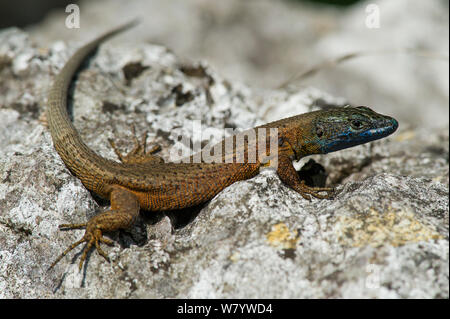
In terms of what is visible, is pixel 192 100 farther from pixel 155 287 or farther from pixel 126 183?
pixel 155 287

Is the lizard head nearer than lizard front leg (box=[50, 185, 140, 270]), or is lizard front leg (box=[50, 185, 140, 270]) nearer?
lizard front leg (box=[50, 185, 140, 270])

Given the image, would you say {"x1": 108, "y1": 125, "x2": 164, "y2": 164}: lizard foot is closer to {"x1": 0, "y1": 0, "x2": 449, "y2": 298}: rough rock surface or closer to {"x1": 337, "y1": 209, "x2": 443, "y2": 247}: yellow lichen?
{"x1": 0, "y1": 0, "x2": 449, "y2": 298}: rough rock surface

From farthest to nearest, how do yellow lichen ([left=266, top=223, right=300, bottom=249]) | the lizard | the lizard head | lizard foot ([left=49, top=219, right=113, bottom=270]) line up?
1. the lizard head
2. the lizard
3. lizard foot ([left=49, top=219, right=113, bottom=270])
4. yellow lichen ([left=266, top=223, right=300, bottom=249])

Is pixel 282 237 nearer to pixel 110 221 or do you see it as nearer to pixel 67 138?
pixel 110 221

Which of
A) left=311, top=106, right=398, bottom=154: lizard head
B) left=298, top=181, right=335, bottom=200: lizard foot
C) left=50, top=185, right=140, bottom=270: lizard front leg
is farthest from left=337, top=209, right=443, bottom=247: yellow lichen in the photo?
left=50, top=185, right=140, bottom=270: lizard front leg

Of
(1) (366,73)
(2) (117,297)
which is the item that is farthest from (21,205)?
(1) (366,73)

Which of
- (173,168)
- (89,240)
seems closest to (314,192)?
(173,168)

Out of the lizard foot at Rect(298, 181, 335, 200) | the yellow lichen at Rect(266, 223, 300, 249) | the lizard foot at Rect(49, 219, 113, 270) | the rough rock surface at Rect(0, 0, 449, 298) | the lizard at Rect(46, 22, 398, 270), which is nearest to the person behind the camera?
the rough rock surface at Rect(0, 0, 449, 298)
